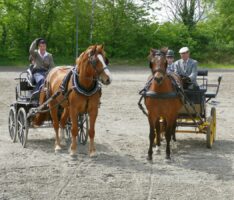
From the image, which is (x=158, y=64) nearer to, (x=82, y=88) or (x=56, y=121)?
(x=82, y=88)

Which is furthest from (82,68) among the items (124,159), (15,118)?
(15,118)

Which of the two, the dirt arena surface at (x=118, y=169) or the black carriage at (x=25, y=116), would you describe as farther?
the black carriage at (x=25, y=116)

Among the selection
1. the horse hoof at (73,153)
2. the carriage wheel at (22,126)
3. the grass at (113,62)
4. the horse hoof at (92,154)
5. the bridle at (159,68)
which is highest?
the bridle at (159,68)

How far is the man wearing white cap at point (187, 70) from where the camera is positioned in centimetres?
966

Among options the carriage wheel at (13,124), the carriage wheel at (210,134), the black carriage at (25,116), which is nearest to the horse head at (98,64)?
the black carriage at (25,116)

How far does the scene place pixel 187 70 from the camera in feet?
32.1

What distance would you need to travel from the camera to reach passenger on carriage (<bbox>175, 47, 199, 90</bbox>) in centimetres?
965

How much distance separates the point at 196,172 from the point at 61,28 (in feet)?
120

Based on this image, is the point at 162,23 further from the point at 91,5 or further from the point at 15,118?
the point at 15,118

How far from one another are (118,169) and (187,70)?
9.68ft

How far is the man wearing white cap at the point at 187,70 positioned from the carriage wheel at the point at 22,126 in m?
2.93

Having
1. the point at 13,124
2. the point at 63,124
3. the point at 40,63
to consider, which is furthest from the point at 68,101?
the point at 13,124

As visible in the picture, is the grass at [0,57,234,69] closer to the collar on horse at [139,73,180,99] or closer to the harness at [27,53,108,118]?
the harness at [27,53,108,118]

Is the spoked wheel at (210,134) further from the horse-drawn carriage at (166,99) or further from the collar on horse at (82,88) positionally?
the collar on horse at (82,88)
